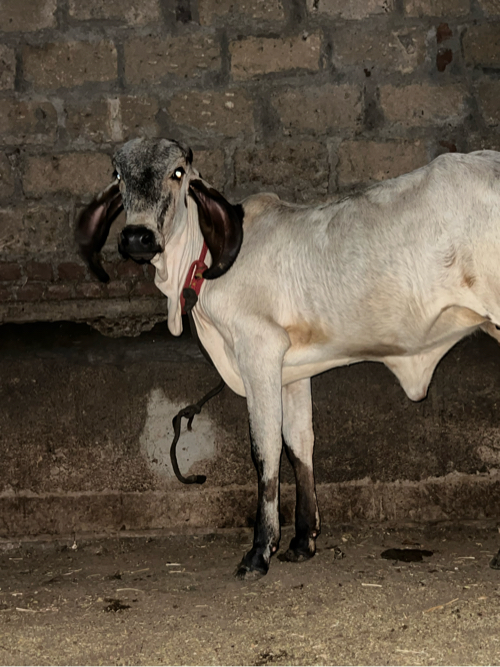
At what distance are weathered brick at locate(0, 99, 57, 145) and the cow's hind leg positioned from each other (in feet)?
5.22

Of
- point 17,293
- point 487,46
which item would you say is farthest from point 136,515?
point 487,46

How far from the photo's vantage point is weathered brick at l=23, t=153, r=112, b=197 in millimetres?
3438

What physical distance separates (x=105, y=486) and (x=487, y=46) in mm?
2568

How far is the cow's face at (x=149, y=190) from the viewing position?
2.66 meters

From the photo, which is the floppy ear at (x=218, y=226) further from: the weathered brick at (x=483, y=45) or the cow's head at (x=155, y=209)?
the weathered brick at (x=483, y=45)

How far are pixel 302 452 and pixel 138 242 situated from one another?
3.58ft

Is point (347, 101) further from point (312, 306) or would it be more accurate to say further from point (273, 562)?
point (273, 562)

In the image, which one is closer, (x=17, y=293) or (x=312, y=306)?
(x=312, y=306)

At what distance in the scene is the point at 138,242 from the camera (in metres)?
2.63

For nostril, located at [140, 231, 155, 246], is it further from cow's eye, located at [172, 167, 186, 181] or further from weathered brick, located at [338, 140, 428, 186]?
weathered brick, located at [338, 140, 428, 186]

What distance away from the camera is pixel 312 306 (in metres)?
2.80

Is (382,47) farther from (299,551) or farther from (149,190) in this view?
(299,551)

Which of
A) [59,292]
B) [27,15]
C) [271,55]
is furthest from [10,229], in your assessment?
[271,55]

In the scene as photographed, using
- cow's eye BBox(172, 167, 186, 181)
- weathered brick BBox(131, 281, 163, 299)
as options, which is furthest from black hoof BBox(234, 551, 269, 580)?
cow's eye BBox(172, 167, 186, 181)
